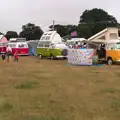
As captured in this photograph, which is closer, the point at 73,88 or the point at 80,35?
the point at 73,88

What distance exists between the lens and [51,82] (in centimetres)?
1510

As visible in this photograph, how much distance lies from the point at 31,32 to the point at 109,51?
81472mm

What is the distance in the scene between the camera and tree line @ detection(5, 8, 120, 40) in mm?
88181

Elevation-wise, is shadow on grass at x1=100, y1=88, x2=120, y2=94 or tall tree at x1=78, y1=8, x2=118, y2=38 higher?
tall tree at x1=78, y1=8, x2=118, y2=38

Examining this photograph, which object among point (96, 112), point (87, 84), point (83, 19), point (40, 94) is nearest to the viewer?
point (96, 112)

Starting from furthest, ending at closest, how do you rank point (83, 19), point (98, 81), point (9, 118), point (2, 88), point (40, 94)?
point (83, 19)
point (98, 81)
point (2, 88)
point (40, 94)
point (9, 118)

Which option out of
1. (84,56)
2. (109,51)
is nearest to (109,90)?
(84,56)

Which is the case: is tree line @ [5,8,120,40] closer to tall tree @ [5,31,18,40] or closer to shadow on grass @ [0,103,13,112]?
tall tree @ [5,31,18,40]

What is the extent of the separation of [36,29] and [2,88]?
94709 millimetres

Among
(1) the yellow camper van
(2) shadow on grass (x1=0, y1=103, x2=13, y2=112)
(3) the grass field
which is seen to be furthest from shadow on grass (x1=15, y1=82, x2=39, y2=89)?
(1) the yellow camper van

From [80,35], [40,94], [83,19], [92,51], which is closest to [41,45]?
→ [92,51]

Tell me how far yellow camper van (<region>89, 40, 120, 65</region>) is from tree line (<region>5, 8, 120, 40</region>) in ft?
185

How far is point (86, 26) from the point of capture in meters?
91.4

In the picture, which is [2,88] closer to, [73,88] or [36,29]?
[73,88]
